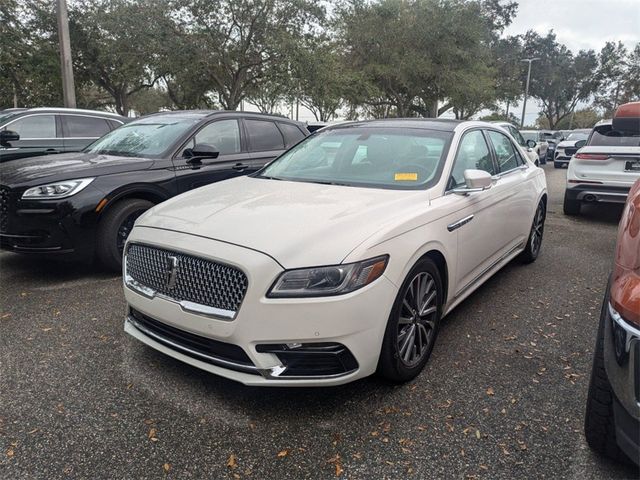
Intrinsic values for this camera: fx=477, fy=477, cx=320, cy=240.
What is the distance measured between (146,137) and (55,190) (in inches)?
57.7

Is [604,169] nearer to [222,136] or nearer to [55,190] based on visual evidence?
[222,136]

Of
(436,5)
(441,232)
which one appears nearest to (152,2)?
(436,5)

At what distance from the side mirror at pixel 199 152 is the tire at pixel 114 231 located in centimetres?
79

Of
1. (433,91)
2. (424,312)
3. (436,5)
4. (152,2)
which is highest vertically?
(436,5)

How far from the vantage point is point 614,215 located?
857 cm

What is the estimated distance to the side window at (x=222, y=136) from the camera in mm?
5586

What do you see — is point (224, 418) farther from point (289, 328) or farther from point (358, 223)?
point (358, 223)

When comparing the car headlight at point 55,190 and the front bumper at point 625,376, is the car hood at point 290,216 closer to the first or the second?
the front bumper at point 625,376

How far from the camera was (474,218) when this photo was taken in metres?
3.58

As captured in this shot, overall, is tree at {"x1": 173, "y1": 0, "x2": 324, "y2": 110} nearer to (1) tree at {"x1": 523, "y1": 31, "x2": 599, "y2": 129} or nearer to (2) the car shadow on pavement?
(2) the car shadow on pavement

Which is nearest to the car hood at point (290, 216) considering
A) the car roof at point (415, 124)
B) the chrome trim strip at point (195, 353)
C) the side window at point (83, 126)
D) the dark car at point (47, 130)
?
the chrome trim strip at point (195, 353)

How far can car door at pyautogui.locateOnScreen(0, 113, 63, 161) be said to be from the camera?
24.4ft

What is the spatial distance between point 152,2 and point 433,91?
16.0 m

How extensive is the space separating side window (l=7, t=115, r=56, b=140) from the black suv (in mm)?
2838
